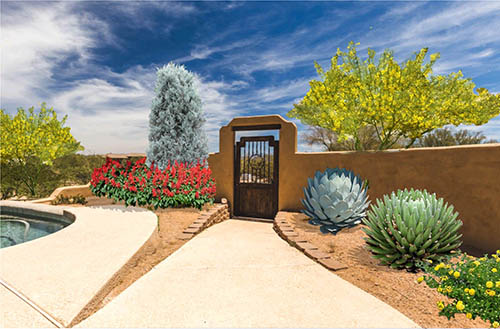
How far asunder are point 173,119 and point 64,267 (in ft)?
→ 18.6

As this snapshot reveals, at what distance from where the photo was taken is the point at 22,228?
22.4ft

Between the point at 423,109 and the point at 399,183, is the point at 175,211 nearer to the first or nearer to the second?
the point at 399,183

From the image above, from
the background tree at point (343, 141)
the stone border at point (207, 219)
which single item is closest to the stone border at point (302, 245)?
the stone border at point (207, 219)

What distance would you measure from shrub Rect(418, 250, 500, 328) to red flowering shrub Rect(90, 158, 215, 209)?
5.59 metres

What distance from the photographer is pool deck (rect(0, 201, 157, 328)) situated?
8.09 ft

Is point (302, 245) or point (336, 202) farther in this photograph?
point (336, 202)

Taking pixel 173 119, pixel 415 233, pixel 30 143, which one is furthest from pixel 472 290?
pixel 30 143

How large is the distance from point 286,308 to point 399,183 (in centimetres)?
450

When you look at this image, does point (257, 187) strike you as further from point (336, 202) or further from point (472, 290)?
point (472, 290)

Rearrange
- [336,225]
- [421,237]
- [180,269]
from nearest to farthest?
[421,237], [180,269], [336,225]

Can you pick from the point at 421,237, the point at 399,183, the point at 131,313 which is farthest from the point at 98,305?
the point at 399,183

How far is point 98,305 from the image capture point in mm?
2830

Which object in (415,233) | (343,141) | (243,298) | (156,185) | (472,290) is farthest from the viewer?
(343,141)

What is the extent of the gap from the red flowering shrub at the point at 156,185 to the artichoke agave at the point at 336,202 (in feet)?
10.6
